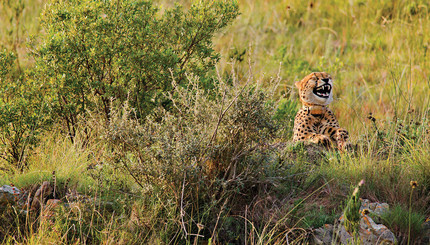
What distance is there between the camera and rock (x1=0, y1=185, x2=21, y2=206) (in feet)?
12.4

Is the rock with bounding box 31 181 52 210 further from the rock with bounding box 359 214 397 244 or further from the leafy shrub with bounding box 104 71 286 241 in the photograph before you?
the rock with bounding box 359 214 397 244

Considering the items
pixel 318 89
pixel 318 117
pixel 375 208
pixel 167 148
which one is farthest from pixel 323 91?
pixel 167 148

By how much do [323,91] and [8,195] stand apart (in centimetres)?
285

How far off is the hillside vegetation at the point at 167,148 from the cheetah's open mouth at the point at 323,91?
446 mm

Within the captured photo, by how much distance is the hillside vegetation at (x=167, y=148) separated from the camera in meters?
3.67

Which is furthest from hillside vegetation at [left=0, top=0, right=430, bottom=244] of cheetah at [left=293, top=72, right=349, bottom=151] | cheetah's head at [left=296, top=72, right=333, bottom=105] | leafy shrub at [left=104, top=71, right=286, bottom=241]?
cheetah's head at [left=296, top=72, right=333, bottom=105]

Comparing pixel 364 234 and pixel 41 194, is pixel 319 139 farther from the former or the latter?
pixel 41 194

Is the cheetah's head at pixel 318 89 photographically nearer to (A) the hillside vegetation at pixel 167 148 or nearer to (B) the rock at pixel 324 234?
(A) the hillside vegetation at pixel 167 148

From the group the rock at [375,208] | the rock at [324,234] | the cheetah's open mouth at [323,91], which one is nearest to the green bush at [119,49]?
the cheetah's open mouth at [323,91]

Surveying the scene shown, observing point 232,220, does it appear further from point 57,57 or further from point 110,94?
point 57,57

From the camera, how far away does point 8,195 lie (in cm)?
379

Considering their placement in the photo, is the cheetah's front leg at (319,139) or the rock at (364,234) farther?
the cheetah's front leg at (319,139)

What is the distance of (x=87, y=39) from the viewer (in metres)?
4.81

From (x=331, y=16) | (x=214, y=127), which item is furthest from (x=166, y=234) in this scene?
(x=331, y=16)
